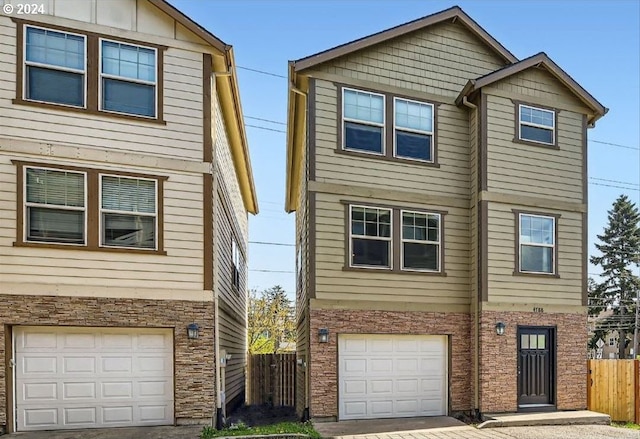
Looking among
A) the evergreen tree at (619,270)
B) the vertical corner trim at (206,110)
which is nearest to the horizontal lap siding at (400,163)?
the vertical corner trim at (206,110)

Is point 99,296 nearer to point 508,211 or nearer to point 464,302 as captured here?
point 464,302

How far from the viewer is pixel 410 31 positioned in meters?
11.7

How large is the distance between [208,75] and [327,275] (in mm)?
4766

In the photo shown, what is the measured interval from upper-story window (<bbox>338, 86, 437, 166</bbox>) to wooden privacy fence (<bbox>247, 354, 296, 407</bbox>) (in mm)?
7532

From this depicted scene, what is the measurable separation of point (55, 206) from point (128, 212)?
1.23 m

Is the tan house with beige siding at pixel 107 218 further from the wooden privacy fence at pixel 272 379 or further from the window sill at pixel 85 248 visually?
the wooden privacy fence at pixel 272 379

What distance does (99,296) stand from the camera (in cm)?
916

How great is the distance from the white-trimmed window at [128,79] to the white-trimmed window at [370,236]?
4.73 m

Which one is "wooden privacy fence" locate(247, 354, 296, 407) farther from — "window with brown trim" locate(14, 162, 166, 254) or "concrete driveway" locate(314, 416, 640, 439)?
"window with brown trim" locate(14, 162, 166, 254)

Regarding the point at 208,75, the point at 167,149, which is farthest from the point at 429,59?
the point at 167,149

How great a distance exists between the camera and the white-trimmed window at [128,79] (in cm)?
955

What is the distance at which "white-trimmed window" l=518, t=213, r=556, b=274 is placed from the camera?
39.1 feet

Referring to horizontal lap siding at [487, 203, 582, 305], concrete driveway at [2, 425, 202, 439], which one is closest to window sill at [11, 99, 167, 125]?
concrete driveway at [2, 425, 202, 439]

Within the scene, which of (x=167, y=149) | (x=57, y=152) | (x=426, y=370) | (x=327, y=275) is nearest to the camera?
(x=57, y=152)
